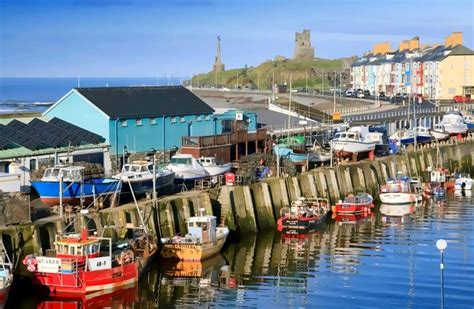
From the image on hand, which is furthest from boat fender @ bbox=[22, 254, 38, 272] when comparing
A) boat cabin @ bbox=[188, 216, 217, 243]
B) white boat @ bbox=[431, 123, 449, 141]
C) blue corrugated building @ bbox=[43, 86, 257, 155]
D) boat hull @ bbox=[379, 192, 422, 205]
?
white boat @ bbox=[431, 123, 449, 141]

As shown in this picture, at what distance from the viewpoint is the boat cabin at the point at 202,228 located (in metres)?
52.8

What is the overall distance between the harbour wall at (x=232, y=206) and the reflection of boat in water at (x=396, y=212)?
3089 millimetres

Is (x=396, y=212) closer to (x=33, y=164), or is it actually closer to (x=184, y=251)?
(x=184, y=251)

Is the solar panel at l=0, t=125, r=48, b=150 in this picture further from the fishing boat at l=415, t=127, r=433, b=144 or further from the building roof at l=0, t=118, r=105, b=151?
the fishing boat at l=415, t=127, r=433, b=144

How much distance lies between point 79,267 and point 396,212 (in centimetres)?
3233

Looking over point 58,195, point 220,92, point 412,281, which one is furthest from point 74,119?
point 220,92

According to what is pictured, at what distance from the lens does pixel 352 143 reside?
8019cm

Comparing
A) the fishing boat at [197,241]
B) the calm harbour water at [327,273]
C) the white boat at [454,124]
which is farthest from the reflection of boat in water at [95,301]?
the white boat at [454,124]

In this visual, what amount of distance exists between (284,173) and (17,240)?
85.9 ft

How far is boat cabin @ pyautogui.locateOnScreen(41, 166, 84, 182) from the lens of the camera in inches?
2094

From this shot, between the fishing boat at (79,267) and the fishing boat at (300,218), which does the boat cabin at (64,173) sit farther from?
the fishing boat at (300,218)

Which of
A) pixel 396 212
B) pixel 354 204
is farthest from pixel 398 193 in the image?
pixel 354 204

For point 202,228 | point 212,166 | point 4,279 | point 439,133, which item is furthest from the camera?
point 439,133

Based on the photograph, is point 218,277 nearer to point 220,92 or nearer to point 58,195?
point 58,195
